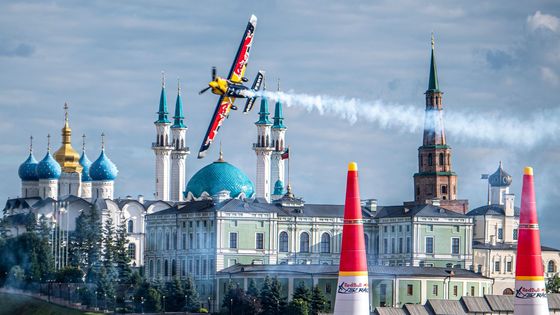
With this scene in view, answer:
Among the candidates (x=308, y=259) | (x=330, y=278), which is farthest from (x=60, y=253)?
(x=330, y=278)

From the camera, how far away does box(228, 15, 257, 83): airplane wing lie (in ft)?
376

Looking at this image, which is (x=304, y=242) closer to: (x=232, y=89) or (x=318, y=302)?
(x=318, y=302)

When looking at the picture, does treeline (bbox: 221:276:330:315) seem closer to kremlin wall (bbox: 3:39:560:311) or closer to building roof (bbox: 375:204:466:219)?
kremlin wall (bbox: 3:39:560:311)

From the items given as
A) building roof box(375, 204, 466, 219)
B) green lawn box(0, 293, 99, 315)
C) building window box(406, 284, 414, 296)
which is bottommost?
green lawn box(0, 293, 99, 315)

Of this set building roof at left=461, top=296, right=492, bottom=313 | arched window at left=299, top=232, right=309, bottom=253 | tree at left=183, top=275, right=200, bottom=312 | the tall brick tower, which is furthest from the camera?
the tall brick tower

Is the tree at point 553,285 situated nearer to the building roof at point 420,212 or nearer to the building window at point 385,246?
the building roof at point 420,212

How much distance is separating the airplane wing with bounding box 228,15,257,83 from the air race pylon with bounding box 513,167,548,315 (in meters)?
34.5

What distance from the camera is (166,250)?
191625 millimetres

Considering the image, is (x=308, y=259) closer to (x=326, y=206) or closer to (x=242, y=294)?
(x=326, y=206)

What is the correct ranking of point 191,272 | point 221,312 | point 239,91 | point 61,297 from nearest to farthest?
point 239,91
point 221,312
point 61,297
point 191,272

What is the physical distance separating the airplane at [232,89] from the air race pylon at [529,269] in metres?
32.7

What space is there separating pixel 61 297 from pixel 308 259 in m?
30.7

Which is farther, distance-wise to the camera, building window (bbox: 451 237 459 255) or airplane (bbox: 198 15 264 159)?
building window (bbox: 451 237 459 255)

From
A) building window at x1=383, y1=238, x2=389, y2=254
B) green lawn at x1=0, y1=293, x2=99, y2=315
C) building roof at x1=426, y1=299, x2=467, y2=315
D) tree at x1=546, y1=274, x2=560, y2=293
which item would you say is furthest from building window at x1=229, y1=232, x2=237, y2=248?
building roof at x1=426, y1=299, x2=467, y2=315
